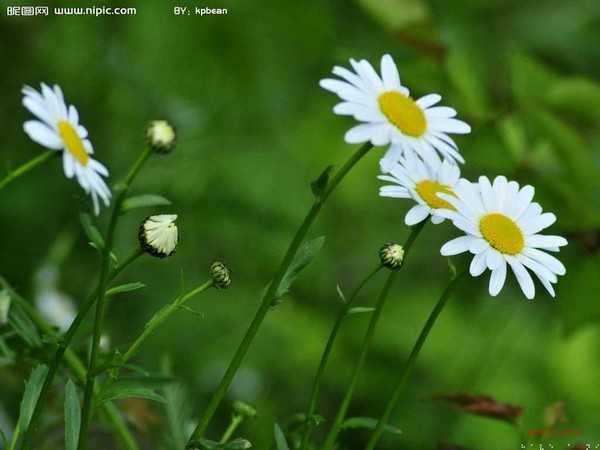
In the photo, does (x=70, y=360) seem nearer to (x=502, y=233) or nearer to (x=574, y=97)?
(x=502, y=233)

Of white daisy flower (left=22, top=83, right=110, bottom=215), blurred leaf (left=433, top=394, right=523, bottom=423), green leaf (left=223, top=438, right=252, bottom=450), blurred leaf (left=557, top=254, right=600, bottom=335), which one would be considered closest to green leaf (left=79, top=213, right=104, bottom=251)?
white daisy flower (left=22, top=83, right=110, bottom=215)

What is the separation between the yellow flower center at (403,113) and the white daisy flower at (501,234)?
38 millimetres

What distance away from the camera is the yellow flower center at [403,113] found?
49 centimetres

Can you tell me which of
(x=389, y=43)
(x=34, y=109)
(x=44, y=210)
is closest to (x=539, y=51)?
(x=389, y=43)

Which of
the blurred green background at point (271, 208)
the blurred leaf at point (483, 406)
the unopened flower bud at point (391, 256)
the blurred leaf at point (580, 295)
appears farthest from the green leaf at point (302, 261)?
the blurred green background at point (271, 208)

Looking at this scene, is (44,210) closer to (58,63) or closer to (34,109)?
(58,63)

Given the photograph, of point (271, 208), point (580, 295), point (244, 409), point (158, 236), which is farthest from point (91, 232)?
point (271, 208)

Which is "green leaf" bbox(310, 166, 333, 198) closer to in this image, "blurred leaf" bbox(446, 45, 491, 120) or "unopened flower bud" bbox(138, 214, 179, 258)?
"unopened flower bud" bbox(138, 214, 179, 258)

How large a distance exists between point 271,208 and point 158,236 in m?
0.97

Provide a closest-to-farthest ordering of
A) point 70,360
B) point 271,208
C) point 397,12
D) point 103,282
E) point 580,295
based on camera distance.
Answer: point 103,282 < point 70,360 < point 580,295 < point 397,12 < point 271,208

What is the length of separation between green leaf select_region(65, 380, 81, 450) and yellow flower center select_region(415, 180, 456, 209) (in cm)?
20

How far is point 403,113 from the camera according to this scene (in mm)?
498

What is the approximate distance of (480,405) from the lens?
0.58 metres

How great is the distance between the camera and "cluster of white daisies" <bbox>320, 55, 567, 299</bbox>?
47cm
